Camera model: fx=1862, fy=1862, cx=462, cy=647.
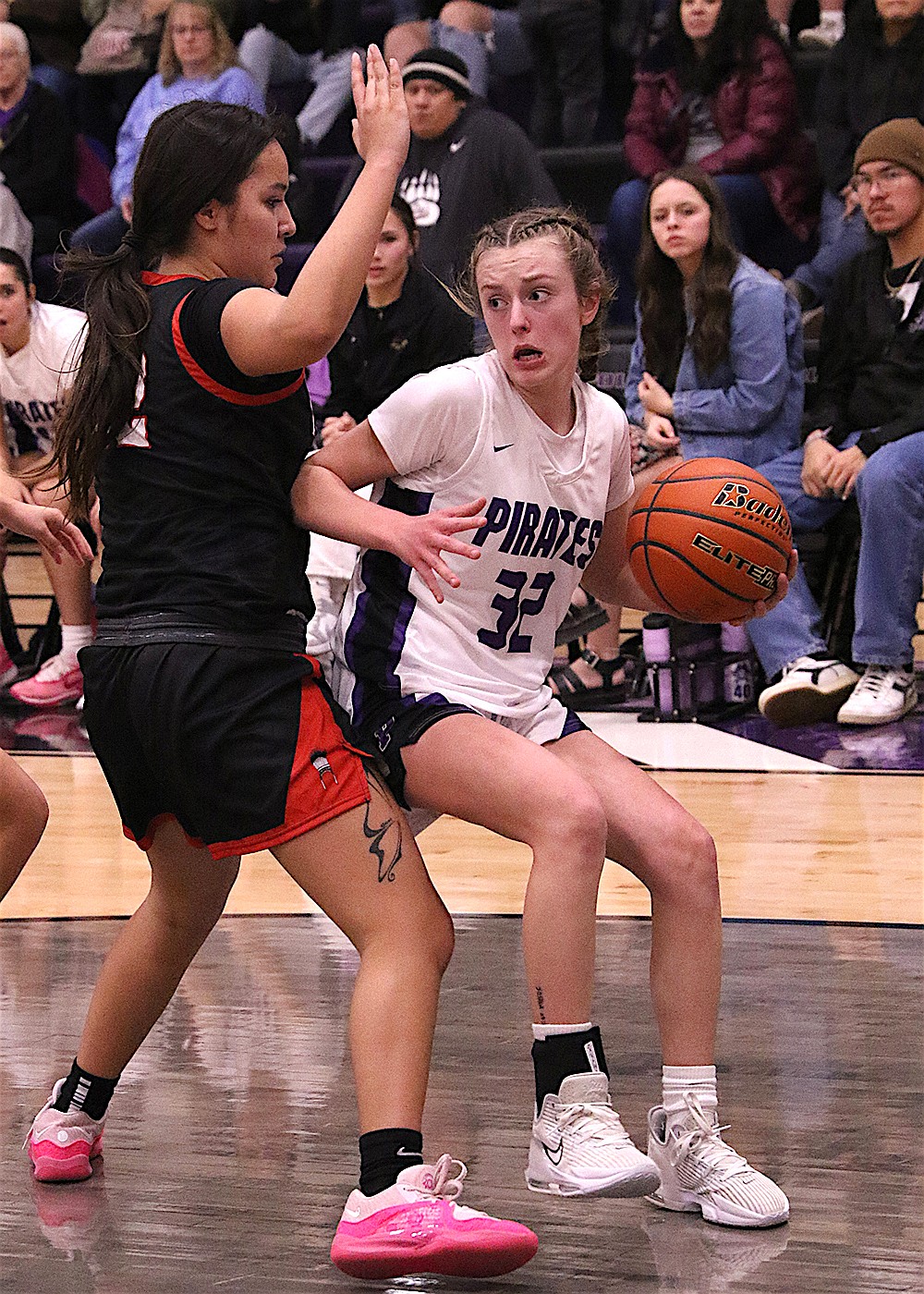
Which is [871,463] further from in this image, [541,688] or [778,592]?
[541,688]

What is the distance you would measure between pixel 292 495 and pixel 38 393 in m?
4.98

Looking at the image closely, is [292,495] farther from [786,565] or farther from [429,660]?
[786,565]

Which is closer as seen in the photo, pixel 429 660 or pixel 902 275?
pixel 429 660

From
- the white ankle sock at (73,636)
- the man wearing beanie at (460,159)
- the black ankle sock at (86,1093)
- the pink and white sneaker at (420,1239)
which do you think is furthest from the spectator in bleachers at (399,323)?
the pink and white sneaker at (420,1239)

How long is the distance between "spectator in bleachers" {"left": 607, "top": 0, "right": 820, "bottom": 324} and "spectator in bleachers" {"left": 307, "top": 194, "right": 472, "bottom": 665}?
1.77 meters

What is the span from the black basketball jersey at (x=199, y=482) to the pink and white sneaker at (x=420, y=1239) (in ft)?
2.63

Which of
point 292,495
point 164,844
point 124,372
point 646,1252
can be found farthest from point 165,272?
point 646,1252

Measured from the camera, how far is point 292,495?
270cm

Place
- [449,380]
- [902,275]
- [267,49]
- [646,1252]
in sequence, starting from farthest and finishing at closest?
[267,49] → [902,275] → [449,380] → [646,1252]

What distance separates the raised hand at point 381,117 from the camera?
2.54 metres

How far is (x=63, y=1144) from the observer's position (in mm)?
2803

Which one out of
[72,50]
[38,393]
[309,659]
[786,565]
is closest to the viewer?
[309,659]

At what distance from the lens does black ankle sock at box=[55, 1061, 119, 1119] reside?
2852 mm

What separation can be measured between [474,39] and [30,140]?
2234 mm
